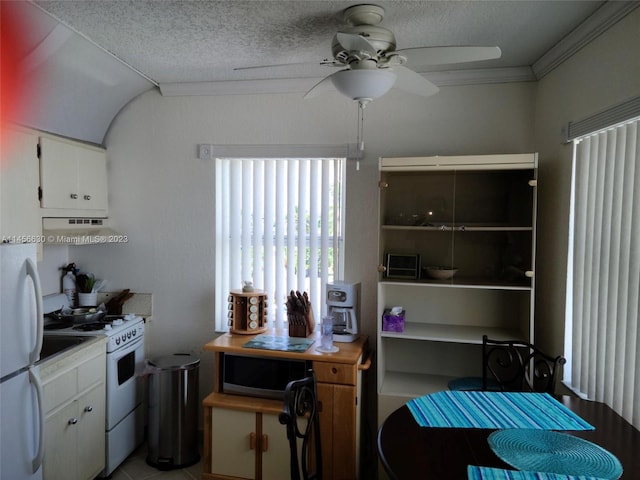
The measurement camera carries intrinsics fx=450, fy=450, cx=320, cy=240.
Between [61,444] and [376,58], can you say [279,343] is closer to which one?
[61,444]

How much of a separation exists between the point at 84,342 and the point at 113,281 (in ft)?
2.93

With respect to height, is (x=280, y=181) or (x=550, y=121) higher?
(x=550, y=121)

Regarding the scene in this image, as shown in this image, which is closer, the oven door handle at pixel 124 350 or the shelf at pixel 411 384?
the shelf at pixel 411 384

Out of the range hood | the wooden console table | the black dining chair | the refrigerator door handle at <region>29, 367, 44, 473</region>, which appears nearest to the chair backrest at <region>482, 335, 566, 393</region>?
the black dining chair

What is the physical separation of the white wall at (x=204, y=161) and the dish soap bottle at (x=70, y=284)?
0.13 m

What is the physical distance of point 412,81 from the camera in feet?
6.66

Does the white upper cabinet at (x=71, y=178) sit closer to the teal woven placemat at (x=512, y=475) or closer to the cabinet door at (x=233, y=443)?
the cabinet door at (x=233, y=443)

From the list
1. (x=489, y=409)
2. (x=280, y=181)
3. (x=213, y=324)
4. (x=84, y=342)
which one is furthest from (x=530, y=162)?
(x=84, y=342)

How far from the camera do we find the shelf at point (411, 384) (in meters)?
2.73

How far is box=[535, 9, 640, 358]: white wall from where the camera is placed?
1.95 metres

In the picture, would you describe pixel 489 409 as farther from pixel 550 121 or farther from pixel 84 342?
Result: pixel 84 342

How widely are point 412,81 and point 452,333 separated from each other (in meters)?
1.57

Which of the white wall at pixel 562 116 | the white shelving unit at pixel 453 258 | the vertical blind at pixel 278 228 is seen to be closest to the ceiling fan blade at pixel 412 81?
the white shelving unit at pixel 453 258

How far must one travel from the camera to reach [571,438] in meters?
1.63
